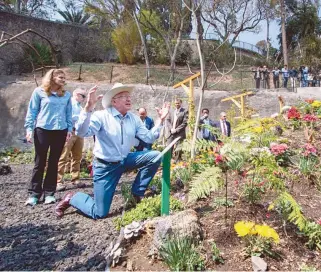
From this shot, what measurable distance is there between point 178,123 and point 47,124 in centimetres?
408

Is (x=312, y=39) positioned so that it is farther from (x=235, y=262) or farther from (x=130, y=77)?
(x=235, y=262)

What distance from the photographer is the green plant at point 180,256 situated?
2533mm

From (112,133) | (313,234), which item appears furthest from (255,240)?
(112,133)

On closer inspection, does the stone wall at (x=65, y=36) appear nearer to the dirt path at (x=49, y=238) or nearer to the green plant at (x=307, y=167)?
the dirt path at (x=49, y=238)

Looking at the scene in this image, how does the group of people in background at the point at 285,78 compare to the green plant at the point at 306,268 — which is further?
the group of people in background at the point at 285,78

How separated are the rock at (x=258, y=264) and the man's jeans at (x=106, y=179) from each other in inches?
67.4

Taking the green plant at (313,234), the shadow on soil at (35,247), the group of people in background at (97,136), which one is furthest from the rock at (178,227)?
the group of people in background at (97,136)

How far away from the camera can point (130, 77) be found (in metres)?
21.6

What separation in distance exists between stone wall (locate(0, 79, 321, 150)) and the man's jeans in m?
9.51

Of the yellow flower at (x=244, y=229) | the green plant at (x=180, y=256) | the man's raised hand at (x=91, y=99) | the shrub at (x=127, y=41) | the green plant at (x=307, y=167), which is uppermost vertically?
the shrub at (x=127, y=41)

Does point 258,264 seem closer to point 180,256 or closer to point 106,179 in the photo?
point 180,256

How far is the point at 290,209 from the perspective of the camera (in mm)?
3123

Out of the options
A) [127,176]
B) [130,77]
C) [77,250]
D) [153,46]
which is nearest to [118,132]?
[77,250]

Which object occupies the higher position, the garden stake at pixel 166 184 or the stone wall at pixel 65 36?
the stone wall at pixel 65 36
